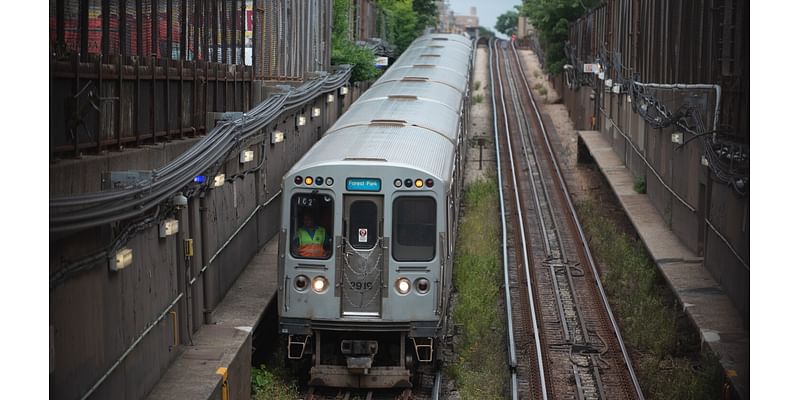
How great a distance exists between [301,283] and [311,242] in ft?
1.69

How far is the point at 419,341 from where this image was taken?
12.7m

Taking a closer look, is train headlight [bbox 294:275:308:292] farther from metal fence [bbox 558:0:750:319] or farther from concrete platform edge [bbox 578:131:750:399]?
metal fence [bbox 558:0:750:319]

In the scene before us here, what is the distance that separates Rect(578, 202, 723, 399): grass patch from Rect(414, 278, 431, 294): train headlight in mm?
3294

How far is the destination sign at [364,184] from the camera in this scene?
1235 cm

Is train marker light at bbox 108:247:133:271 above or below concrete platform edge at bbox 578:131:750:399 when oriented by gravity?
above

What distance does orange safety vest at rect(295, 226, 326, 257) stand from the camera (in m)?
12.5

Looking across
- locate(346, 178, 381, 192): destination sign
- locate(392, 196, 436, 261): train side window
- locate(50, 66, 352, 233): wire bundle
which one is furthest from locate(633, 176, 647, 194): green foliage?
locate(346, 178, 381, 192): destination sign

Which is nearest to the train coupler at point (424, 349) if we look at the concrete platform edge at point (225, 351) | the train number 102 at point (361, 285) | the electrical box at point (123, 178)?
the train number 102 at point (361, 285)

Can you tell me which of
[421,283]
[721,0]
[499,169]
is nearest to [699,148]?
[721,0]

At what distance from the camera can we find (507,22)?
144 meters

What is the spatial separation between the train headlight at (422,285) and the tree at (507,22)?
125m

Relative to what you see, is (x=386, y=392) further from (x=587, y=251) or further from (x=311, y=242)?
(x=587, y=251)

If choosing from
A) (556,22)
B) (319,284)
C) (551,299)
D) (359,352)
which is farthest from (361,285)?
(556,22)

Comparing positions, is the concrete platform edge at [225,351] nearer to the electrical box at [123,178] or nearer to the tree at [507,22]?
the electrical box at [123,178]
